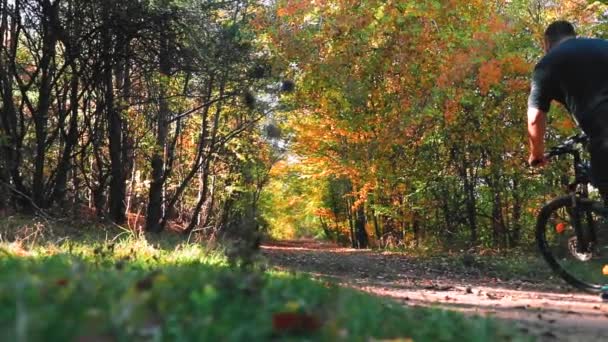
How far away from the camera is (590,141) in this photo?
14.9ft

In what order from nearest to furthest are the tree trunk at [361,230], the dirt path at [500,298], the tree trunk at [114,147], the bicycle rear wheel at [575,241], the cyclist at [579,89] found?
the dirt path at [500,298], the cyclist at [579,89], the bicycle rear wheel at [575,241], the tree trunk at [114,147], the tree trunk at [361,230]

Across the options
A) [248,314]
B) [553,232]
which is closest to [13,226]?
[553,232]

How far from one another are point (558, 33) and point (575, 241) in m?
1.87

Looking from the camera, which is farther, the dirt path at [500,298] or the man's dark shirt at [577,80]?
the man's dark shirt at [577,80]

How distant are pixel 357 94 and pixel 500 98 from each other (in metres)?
2.88

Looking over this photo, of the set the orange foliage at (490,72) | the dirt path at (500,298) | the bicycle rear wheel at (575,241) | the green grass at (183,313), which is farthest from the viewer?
the orange foliage at (490,72)

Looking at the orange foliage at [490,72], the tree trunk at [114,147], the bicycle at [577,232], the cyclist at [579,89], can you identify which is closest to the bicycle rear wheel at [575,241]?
the bicycle at [577,232]

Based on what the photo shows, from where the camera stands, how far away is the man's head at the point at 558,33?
481cm

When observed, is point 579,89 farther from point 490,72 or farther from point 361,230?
point 361,230

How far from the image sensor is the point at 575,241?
17.6 ft

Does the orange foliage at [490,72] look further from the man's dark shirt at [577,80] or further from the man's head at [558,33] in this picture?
the man's dark shirt at [577,80]

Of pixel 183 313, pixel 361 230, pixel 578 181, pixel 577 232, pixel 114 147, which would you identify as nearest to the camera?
pixel 183 313

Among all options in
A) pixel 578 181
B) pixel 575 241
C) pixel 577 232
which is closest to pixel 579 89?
pixel 578 181

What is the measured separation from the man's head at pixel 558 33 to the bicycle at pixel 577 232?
81 centimetres
